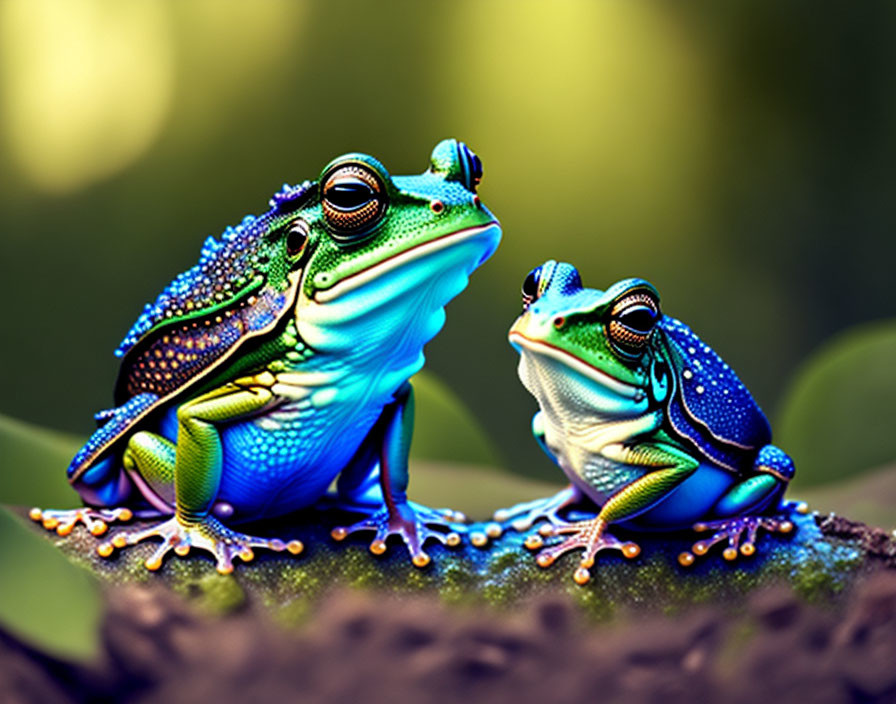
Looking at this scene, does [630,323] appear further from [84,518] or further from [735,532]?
[84,518]

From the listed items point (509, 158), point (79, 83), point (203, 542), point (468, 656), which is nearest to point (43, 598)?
point (203, 542)

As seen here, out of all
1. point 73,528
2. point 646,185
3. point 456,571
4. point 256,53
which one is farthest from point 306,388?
point 646,185

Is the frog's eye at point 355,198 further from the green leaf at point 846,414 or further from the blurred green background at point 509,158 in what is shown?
the green leaf at point 846,414

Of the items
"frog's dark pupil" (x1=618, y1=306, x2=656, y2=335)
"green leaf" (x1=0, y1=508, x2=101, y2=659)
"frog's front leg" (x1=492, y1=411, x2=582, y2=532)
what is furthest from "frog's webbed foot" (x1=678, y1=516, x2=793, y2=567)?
"green leaf" (x1=0, y1=508, x2=101, y2=659)

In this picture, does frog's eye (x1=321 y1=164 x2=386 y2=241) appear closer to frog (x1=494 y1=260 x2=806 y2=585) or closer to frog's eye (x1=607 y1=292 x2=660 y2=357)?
frog (x1=494 y1=260 x2=806 y2=585)

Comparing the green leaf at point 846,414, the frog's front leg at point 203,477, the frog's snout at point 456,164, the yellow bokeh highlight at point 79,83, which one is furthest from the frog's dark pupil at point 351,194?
the yellow bokeh highlight at point 79,83

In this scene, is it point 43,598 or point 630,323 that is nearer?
point 43,598

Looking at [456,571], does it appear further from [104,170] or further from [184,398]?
[104,170]
